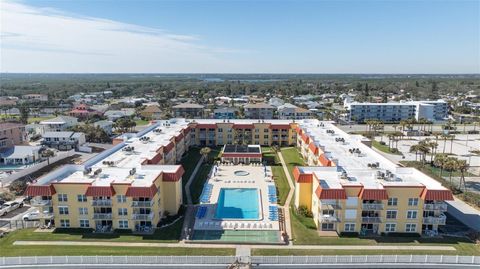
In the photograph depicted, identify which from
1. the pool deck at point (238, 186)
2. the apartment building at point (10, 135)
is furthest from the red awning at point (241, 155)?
the apartment building at point (10, 135)

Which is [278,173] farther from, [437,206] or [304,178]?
[437,206]

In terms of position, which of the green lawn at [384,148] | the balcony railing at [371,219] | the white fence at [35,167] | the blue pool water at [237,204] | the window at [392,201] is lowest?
the blue pool water at [237,204]

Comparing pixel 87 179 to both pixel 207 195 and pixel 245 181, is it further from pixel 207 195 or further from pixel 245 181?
pixel 245 181

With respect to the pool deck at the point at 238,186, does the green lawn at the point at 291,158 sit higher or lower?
higher

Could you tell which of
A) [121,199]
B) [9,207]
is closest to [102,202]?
[121,199]

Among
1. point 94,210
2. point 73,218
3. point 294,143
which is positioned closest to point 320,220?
point 94,210

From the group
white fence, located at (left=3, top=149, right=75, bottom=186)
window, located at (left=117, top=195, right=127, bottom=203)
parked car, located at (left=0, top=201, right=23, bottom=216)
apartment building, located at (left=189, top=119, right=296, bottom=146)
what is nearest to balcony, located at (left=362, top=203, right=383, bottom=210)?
window, located at (left=117, top=195, right=127, bottom=203)

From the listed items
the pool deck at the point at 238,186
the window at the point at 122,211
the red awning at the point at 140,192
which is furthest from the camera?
the pool deck at the point at 238,186

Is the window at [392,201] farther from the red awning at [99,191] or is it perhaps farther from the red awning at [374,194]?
the red awning at [99,191]
